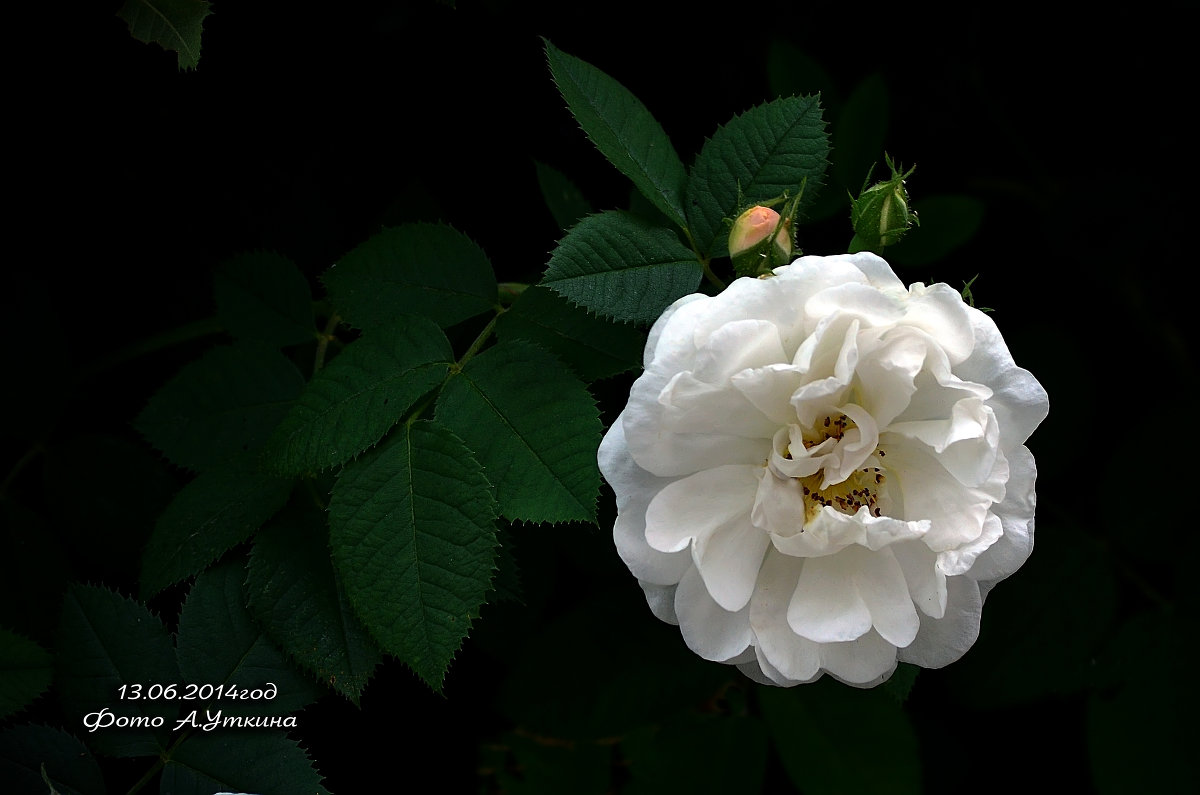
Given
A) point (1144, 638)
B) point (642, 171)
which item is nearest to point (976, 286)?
point (1144, 638)

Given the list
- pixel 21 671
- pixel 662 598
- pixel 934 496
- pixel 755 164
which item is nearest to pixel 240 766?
pixel 21 671

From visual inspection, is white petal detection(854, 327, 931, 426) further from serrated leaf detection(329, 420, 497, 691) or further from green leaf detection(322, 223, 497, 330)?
green leaf detection(322, 223, 497, 330)

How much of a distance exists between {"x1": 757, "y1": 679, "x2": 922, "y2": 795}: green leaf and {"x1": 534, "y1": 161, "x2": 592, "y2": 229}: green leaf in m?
1.00

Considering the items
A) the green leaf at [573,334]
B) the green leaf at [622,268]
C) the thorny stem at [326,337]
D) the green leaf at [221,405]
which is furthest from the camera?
the thorny stem at [326,337]

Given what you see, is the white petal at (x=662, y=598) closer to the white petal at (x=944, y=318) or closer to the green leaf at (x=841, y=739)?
the white petal at (x=944, y=318)

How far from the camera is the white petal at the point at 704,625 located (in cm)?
103

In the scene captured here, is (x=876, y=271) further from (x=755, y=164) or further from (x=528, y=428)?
(x=528, y=428)

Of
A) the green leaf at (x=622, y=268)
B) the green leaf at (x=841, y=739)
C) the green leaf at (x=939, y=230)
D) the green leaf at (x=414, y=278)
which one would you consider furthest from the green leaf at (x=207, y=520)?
the green leaf at (x=939, y=230)

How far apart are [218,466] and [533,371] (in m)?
0.51

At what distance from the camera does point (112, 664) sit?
1261mm

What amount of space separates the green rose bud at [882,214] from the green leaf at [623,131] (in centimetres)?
25

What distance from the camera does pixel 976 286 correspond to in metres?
2.15

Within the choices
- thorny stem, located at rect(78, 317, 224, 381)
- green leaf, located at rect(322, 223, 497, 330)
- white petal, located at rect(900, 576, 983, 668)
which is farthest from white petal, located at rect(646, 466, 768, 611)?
thorny stem, located at rect(78, 317, 224, 381)

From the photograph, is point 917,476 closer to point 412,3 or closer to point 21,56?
point 412,3
